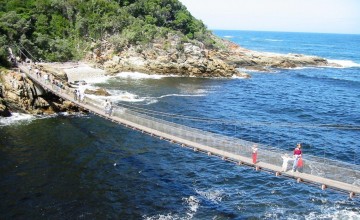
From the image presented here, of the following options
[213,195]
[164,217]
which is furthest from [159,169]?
[164,217]

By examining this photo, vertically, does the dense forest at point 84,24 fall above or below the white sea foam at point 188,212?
above

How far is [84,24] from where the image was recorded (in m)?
63.7

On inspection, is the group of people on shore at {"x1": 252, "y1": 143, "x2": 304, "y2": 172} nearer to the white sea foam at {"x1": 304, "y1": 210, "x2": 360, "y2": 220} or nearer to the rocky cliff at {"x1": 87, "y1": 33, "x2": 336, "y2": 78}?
the white sea foam at {"x1": 304, "y1": 210, "x2": 360, "y2": 220}

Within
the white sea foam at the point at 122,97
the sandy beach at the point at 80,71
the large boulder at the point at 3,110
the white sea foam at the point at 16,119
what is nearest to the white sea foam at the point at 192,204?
the white sea foam at the point at 16,119

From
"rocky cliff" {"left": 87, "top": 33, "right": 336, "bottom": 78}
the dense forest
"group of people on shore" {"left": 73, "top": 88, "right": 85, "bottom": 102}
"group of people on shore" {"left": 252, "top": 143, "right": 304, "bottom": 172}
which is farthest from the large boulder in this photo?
"group of people on shore" {"left": 252, "top": 143, "right": 304, "bottom": 172}

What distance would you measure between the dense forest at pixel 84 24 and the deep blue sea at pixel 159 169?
19727 mm

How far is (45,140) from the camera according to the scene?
28.3 metres

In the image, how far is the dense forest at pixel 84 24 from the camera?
54.4 metres

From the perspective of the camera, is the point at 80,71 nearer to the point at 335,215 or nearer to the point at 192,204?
the point at 192,204

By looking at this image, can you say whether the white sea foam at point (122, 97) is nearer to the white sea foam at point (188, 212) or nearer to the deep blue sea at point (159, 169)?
the deep blue sea at point (159, 169)

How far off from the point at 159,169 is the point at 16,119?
51.3 ft

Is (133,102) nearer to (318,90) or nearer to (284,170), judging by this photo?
(284,170)

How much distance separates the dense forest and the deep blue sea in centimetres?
1973

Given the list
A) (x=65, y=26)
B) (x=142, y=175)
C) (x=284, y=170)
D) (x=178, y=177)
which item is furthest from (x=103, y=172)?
(x=65, y=26)
